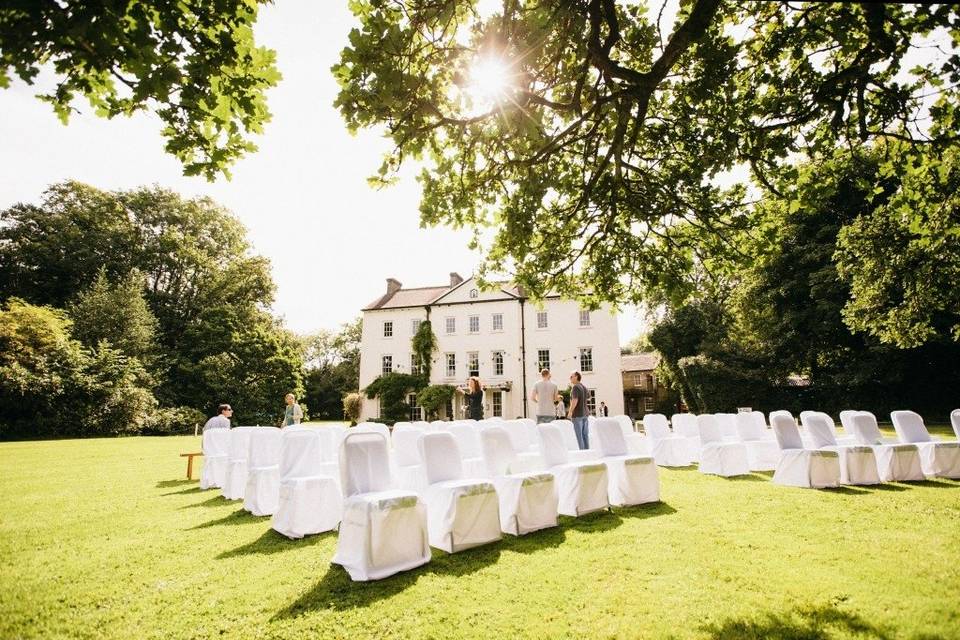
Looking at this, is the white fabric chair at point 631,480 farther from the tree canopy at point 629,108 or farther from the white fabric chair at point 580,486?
the tree canopy at point 629,108

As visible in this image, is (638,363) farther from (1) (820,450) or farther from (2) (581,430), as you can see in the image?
(1) (820,450)

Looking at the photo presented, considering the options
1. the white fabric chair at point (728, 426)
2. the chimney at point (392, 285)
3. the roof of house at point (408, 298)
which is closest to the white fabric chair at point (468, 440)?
the white fabric chair at point (728, 426)

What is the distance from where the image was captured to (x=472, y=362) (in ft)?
96.8

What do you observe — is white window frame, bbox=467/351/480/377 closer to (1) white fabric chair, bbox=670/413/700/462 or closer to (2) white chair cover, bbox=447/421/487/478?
(1) white fabric chair, bbox=670/413/700/462

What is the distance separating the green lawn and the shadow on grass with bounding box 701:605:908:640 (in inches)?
0.5

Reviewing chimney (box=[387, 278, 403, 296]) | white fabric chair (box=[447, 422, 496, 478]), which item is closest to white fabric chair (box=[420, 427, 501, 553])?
white fabric chair (box=[447, 422, 496, 478])

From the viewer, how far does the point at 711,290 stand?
739cm

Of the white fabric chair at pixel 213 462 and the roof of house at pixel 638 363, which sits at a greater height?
the roof of house at pixel 638 363

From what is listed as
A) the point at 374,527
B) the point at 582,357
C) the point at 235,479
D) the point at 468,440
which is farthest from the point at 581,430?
the point at 582,357

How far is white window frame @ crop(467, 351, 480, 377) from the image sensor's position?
29.4m

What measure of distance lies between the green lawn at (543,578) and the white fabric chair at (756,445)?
280cm

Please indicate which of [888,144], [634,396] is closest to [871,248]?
[888,144]

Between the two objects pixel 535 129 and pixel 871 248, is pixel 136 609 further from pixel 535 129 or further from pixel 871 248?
pixel 871 248

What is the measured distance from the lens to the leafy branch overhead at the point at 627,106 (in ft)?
13.4
